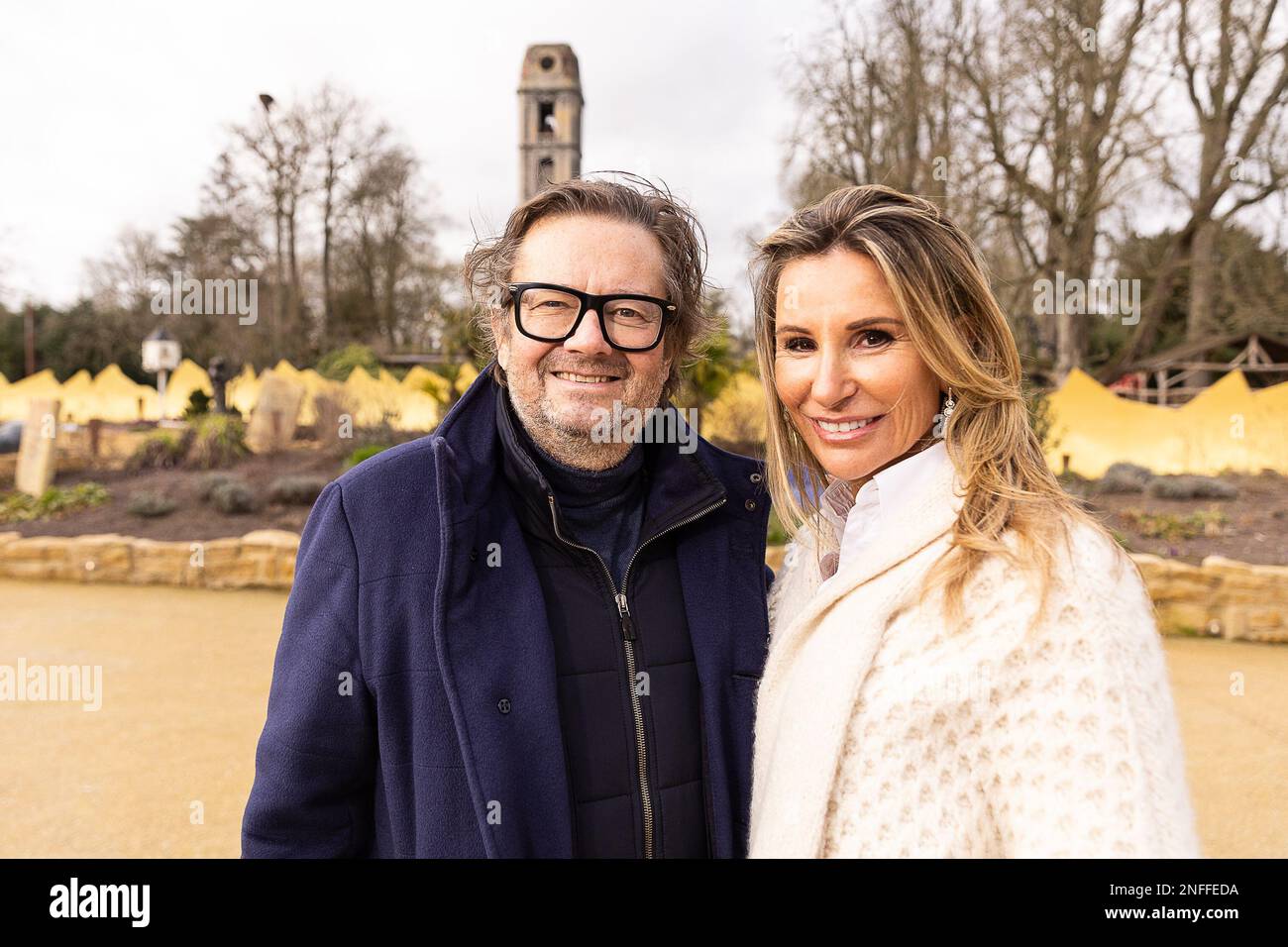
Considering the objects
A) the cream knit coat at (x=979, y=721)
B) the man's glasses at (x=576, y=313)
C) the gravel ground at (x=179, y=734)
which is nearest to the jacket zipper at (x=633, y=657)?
the cream knit coat at (x=979, y=721)

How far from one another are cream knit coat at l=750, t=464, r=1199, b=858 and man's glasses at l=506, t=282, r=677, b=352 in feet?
2.25

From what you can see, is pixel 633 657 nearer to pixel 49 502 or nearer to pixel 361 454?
pixel 361 454

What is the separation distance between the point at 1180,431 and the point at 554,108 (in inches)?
500

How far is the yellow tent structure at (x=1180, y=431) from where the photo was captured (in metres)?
11.8

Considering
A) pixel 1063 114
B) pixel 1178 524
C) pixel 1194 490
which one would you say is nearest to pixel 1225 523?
pixel 1178 524

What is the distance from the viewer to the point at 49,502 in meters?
10.8

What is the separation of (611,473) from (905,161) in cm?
1530

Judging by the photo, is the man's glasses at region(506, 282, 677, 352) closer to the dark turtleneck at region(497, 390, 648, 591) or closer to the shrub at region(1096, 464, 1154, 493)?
the dark turtleneck at region(497, 390, 648, 591)

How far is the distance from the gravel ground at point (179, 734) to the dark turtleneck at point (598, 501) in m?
2.91

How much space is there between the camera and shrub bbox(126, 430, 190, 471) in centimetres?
1285

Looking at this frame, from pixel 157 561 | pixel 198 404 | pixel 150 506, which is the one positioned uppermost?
pixel 198 404

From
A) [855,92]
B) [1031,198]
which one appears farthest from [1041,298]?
[855,92]

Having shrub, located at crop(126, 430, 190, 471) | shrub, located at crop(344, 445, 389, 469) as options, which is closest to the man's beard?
shrub, located at crop(344, 445, 389, 469)

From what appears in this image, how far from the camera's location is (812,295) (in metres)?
1.66
